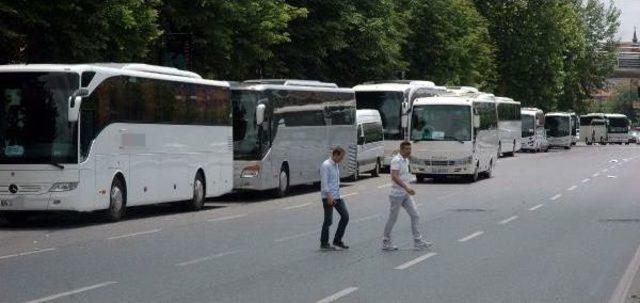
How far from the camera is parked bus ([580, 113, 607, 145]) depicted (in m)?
114

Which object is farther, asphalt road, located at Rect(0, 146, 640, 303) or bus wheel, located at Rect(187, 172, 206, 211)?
bus wheel, located at Rect(187, 172, 206, 211)

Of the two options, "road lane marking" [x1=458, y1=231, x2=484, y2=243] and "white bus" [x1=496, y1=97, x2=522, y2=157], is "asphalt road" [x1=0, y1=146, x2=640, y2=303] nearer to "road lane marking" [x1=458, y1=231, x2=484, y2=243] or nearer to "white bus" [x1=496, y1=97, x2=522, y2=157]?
"road lane marking" [x1=458, y1=231, x2=484, y2=243]

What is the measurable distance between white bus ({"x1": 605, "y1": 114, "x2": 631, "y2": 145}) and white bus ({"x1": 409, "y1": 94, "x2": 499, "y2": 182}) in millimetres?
76503

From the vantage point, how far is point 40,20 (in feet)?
88.7

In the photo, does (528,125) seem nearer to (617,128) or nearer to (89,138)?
→ (617,128)

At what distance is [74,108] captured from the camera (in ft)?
71.4

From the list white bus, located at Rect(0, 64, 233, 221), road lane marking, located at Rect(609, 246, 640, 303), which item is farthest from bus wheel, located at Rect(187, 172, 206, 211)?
road lane marking, located at Rect(609, 246, 640, 303)

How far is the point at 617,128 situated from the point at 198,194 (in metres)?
93.8

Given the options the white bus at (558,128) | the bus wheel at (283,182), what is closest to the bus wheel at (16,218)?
the bus wheel at (283,182)

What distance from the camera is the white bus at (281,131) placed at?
1221 inches

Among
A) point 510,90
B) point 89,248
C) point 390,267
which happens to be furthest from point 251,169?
point 510,90

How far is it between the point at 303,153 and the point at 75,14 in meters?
8.69

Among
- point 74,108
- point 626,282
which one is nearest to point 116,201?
point 74,108

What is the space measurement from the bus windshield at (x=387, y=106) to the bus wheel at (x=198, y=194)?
2010 cm
